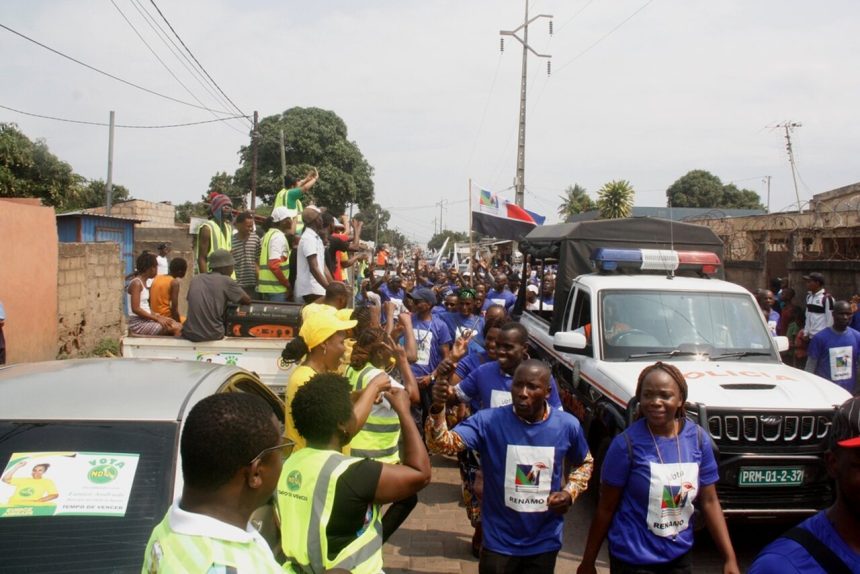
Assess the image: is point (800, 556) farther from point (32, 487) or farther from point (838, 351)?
point (838, 351)

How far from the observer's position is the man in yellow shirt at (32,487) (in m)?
2.90

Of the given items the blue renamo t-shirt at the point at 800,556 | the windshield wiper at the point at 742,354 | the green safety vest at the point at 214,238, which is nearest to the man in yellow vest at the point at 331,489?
the blue renamo t-shirt at the point at 800,556

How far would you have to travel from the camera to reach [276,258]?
827 cm

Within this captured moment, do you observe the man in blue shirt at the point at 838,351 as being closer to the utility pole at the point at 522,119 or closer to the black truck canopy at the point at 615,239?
the black truck canopy at the point at 615,239

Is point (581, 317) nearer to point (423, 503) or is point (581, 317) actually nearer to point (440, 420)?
point (423, 503)

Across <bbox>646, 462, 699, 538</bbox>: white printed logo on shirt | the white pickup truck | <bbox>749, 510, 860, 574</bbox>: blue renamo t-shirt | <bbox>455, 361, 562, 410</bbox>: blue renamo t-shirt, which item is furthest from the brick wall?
<bbox>749, 510, 860, 574</bbox>: blue renamo t-shirt

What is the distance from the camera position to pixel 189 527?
188 cm

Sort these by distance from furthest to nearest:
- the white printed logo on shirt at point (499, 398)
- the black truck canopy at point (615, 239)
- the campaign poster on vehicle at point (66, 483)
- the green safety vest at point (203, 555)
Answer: the black truck canopy at point (615, 239)
the white printed logo on shirt at point (499, 398)
the campaign poster on vehicle at point (66, 483)
the green safety vest at point (203, 555)

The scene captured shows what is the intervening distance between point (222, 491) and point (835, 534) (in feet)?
5.01

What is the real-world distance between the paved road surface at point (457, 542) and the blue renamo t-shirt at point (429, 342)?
3.98 feet

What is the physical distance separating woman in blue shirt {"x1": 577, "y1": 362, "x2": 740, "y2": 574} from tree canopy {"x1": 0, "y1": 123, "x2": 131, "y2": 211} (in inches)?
795

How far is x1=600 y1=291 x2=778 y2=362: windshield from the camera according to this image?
6.64 metres

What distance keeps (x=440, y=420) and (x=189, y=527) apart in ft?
6.98

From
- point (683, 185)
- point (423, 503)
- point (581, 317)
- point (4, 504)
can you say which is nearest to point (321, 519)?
point (4, 504)
